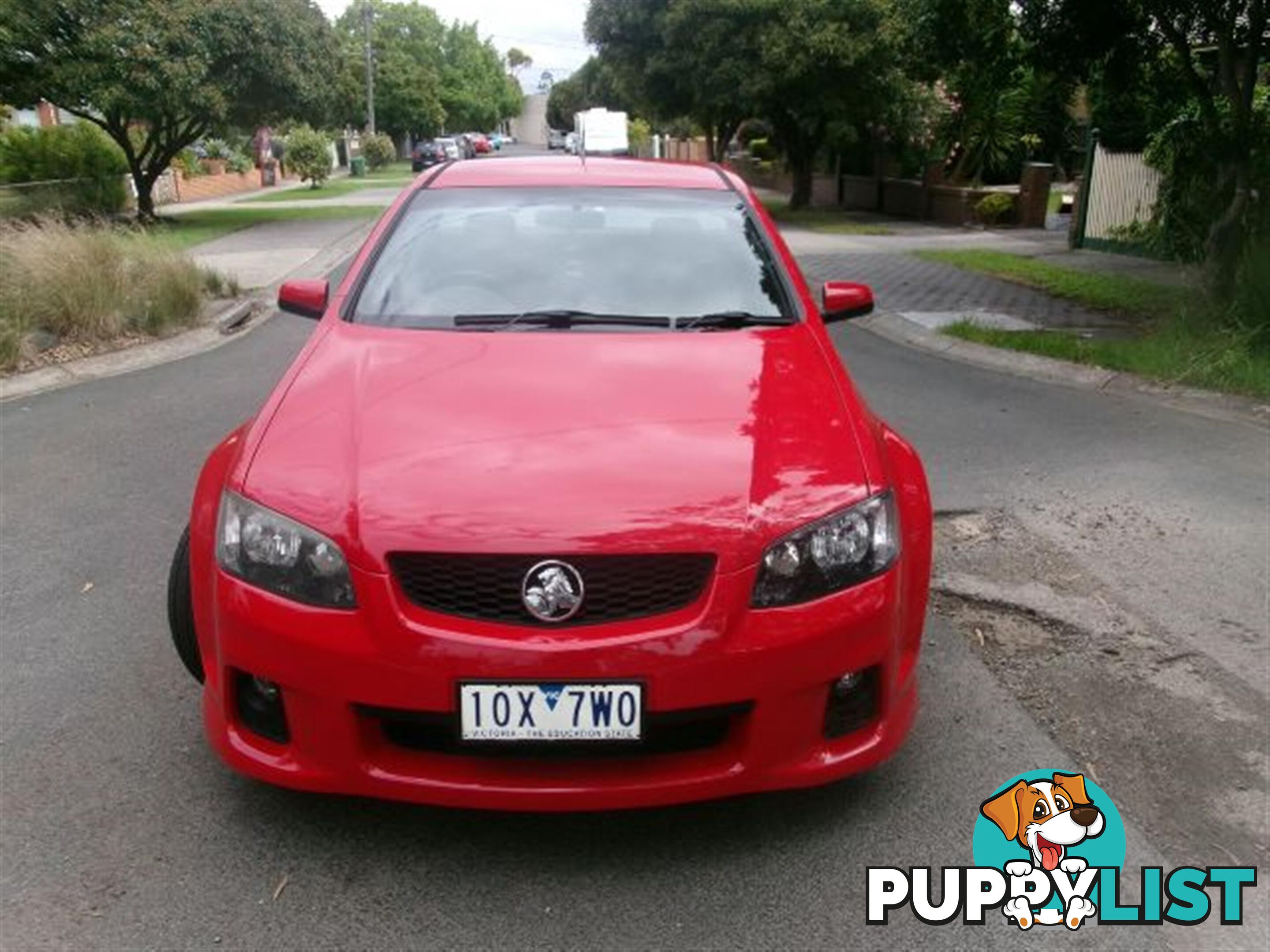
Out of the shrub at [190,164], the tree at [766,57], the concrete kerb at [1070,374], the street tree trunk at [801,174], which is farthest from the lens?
the shrub at [190,164]

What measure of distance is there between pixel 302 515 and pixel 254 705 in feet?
1.61

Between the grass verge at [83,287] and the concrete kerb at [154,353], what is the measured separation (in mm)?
210

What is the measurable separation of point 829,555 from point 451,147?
5051 cm

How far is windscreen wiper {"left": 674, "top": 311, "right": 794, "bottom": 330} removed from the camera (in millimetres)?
3609

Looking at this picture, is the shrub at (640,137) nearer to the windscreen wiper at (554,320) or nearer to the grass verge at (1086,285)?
the grass verge at (1086,285)

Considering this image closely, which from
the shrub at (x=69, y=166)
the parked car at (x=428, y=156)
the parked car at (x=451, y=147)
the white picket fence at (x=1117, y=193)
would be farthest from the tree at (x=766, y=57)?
the parked car at (x=428, y=156)

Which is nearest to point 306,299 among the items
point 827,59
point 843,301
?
point 843,301

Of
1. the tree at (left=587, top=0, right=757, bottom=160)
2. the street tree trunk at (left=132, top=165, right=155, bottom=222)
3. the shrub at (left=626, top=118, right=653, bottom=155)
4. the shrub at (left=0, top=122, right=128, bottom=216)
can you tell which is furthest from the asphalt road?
the shrub at (left=626, top=118, right=653, bottom=155)

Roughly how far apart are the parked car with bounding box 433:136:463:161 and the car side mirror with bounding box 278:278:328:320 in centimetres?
4250

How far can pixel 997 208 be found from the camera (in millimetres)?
21312

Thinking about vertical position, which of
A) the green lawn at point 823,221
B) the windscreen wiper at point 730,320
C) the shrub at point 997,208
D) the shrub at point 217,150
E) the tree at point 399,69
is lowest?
the green lawn at point 823,221

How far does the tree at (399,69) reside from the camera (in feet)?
222

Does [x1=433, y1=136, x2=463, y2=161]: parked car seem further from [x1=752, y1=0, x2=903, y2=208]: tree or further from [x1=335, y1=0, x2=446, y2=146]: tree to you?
[x1=752, y1=0, x2=903, y2=208]: tree

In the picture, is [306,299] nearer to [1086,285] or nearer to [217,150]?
[1086,285]
